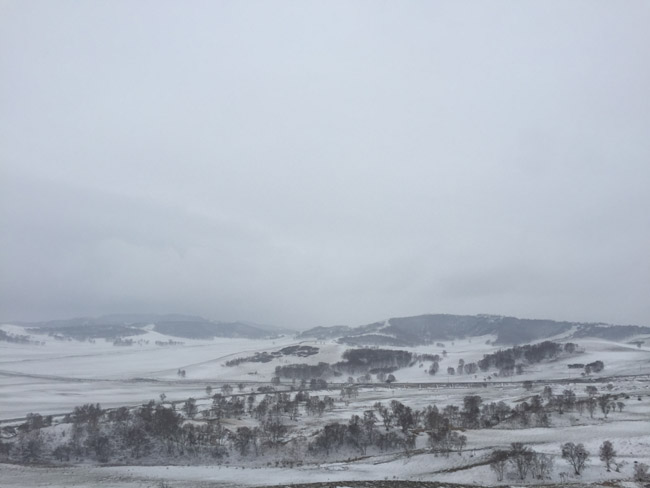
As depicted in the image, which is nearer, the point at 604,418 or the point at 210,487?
the point at 210,487

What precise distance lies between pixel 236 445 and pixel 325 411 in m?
47.8

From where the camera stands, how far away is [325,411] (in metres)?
122

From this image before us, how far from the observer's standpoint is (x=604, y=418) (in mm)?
91562

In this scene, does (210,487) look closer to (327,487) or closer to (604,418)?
(327,487)

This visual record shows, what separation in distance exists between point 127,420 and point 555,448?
279 feet

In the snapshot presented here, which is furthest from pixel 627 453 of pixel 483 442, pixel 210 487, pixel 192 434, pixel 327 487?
pixel 192 434

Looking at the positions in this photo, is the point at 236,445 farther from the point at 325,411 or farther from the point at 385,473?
the point at 325,411

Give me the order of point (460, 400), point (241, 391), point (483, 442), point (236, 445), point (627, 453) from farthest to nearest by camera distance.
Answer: point (241, 391) < point (460, 400) < point (236, 445) < point (483, 442) < point (627, 453)

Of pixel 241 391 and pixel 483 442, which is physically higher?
pixel 483 442

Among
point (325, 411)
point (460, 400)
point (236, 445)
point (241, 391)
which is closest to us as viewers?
point (236, 445)

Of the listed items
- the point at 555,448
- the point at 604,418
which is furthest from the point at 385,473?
the point at 604,418

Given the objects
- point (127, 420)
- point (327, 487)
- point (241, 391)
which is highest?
point (327, 487)

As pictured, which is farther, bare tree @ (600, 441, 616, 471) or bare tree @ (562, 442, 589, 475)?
bare tree @ (600, 441, 616, 471)

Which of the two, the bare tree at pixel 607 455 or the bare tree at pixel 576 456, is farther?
the bare tree at pixel 607 455
